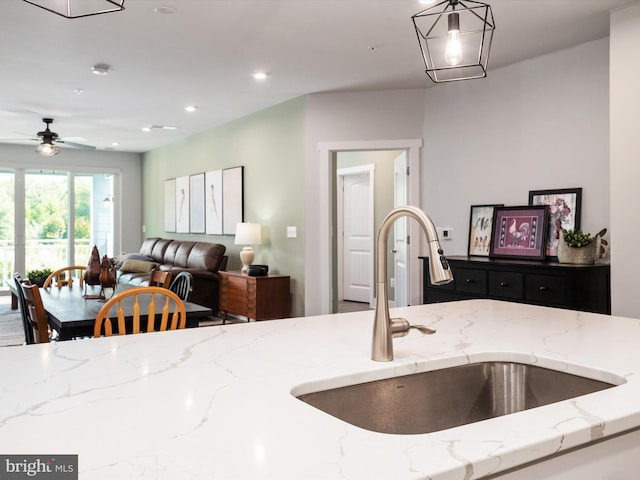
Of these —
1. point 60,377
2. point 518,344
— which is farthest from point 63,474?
point 518,344

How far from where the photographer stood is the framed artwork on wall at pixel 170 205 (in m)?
9.26

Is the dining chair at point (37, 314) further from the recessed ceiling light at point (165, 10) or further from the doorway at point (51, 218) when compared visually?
the doorway at point (51, 218)

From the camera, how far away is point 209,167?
8.17 metres

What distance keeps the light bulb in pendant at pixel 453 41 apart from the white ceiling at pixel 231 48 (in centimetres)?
161

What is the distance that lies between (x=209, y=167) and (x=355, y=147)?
3.11 metres

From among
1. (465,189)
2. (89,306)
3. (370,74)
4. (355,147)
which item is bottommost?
(89,306)

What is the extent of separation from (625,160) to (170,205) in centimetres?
736

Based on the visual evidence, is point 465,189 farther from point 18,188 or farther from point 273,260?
point 18,188

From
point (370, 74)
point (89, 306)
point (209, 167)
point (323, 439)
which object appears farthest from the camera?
point (209, 167)

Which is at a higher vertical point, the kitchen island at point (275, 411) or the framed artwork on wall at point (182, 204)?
the framed artwork on wall at point (182, 204)

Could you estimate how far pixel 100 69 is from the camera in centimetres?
493

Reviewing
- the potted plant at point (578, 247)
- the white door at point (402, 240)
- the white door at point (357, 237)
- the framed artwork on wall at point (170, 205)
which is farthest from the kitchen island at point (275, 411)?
the framed artwork on wall at point (170, 205)

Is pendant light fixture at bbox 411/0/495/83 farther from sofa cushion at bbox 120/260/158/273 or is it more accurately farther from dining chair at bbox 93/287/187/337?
sofa cushion at bbox 120/260/158/273

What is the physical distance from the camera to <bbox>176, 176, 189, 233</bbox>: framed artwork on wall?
28.9ft
